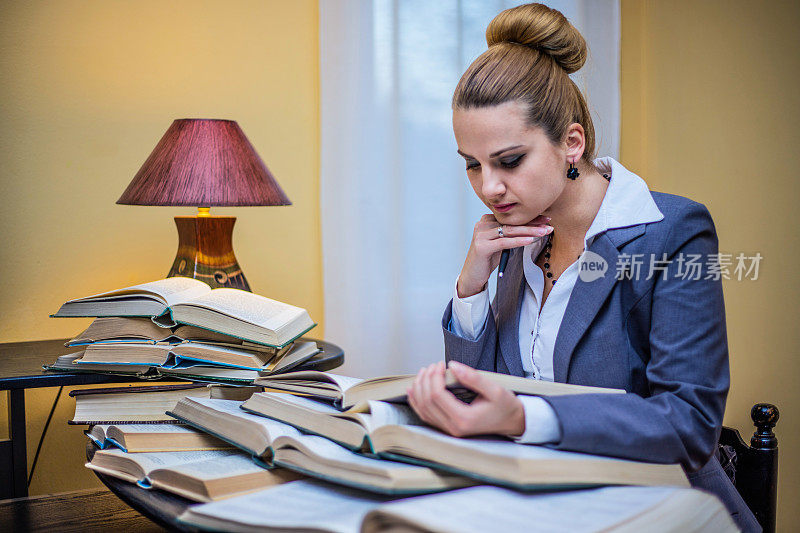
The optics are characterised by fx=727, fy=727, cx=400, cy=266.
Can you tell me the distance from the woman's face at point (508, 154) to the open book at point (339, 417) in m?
0.43

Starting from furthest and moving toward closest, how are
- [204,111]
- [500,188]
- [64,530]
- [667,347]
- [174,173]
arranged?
[204,111]
[174,173]
[500,188]
[667,347]
[64,530]

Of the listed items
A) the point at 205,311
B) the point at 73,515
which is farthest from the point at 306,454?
the point at 205,311

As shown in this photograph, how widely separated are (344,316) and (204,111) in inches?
28.6

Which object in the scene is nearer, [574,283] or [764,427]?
[574,283]

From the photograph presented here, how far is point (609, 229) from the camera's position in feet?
3.68

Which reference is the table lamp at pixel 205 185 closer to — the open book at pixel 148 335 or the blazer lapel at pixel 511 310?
the open book at pixel 148 335

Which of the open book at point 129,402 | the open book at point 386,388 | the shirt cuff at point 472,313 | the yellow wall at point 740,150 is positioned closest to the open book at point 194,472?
the open book at point 386,388

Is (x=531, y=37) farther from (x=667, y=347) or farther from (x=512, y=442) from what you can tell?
(x=512, y=442)

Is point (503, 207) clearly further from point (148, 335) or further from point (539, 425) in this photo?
point (148, 335)

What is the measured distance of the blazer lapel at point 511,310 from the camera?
4.01ft

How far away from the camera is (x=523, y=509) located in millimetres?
580

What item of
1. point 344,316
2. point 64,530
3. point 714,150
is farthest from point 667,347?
point 714,150

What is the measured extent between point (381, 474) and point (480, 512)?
0.34 feet

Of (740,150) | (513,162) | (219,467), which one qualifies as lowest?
(219,467)
